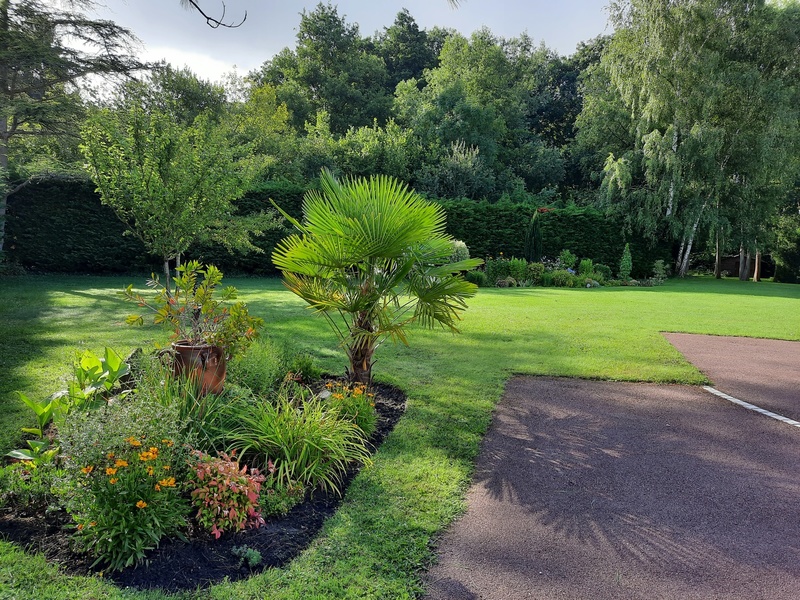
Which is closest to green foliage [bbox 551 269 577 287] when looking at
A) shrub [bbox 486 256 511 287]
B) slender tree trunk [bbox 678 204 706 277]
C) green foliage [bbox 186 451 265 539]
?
shrub [bbox 486 256 511 287]

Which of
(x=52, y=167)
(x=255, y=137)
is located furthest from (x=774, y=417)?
(x=255, y=137)

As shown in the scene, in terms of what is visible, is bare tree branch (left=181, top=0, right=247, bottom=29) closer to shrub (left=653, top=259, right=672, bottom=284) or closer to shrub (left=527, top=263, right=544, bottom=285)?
shrub (left=527, top=263, right=544, bottom=285)

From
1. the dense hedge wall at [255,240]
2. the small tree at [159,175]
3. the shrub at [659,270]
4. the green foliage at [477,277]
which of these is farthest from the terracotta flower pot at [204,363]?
the shrub at [659,270]

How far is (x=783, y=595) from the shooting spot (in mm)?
2355

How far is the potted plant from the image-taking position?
4031 millimetres

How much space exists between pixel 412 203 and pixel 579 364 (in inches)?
134

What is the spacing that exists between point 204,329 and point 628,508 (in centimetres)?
350

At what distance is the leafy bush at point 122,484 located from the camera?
2461 mm

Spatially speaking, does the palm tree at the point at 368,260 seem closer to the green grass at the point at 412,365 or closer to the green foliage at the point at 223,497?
the green grass at the point at 412,365

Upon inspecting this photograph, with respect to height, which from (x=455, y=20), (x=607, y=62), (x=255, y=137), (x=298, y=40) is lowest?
(x=455, y=20)

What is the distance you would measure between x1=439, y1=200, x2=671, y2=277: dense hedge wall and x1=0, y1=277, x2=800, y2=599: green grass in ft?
14.8

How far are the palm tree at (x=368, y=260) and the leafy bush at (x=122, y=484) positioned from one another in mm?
1952

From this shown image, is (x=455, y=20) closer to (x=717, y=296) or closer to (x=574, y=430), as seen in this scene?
(x=574, y=430)

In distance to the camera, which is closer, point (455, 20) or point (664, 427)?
point (455, 20)
